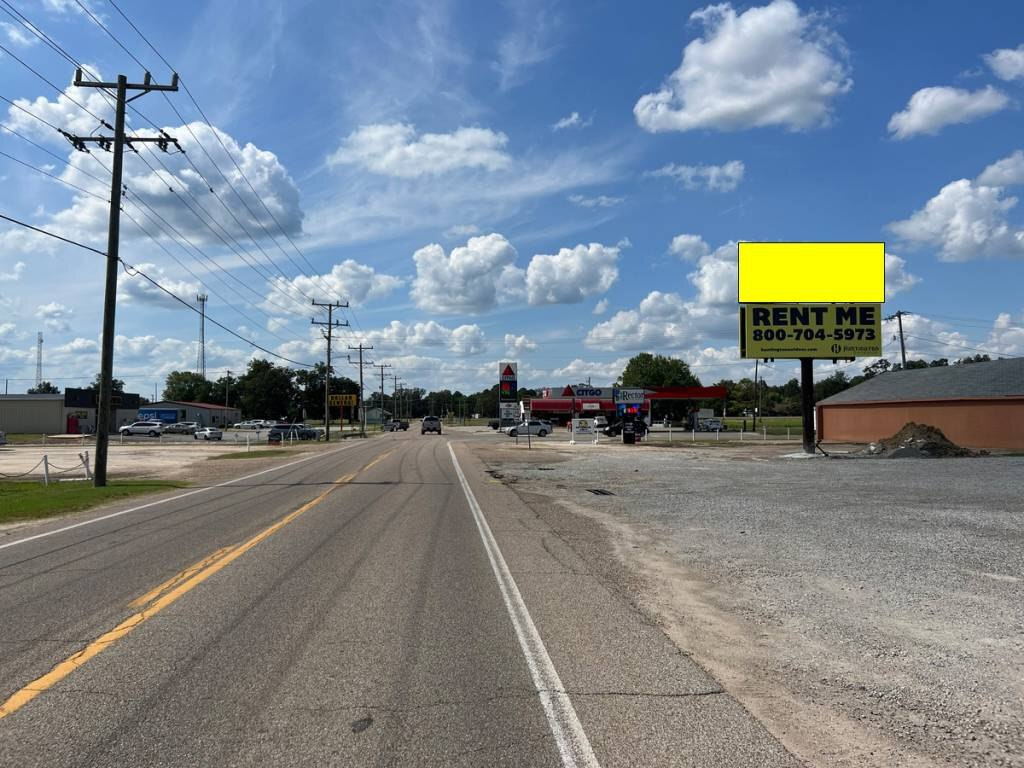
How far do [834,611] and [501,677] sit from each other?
401 centimetres

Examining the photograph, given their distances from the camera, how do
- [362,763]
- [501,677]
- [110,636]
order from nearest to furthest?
1. [362,763]
2. [501,677]
3. [110,636]

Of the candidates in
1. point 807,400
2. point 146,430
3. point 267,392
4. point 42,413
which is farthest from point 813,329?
point 267,392

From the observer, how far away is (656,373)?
463ft

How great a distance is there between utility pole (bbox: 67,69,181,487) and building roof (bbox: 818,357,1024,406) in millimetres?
41782

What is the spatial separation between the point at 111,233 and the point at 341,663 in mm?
20816

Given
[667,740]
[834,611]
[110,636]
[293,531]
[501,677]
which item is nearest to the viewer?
[667,740]

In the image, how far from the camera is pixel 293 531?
39.4 feet

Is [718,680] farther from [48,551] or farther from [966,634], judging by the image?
[48,551]

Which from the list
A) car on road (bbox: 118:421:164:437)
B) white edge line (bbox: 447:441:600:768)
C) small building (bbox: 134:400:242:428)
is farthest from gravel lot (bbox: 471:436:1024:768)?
small building (bbox: 134:400:242:428)

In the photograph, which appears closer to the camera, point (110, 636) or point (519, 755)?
point (519, 755)

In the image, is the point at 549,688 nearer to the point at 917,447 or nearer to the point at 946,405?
the point at 917,447

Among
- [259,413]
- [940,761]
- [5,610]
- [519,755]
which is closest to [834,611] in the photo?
[940,761]

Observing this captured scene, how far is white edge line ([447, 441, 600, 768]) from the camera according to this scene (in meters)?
4.01

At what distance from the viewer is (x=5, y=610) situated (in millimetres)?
6910
